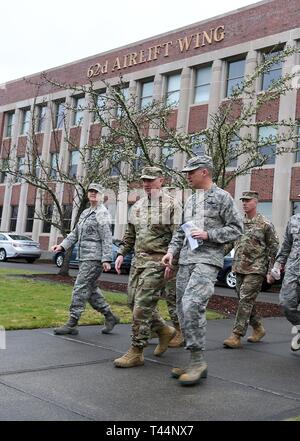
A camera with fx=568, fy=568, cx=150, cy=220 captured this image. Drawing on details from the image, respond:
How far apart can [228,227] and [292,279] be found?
159 centimetres

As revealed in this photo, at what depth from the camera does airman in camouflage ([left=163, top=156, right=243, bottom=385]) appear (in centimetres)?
492

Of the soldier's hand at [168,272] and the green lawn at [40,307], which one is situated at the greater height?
the soldier's hand at [168,272]

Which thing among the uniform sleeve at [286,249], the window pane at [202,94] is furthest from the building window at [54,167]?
the uniform sleeve at [286,249]

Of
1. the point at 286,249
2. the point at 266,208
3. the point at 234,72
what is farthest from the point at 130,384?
the point at 234,72

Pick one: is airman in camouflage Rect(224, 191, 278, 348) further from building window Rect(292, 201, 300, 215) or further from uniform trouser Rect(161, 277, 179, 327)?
building window Rect(292, 201, 300, 215)

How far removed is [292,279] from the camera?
6.34m

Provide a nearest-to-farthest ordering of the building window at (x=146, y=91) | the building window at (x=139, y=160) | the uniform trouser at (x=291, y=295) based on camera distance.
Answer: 1. the uniform trouser at (x=291, y=295)
2. the building window at (x=139, y=160)
3. the building window at (x=146, y=91)

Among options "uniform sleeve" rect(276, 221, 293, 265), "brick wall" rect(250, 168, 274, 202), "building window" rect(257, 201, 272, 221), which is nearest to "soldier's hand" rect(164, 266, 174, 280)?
"uniform sleeve" rect(276, 221, 293, 265)

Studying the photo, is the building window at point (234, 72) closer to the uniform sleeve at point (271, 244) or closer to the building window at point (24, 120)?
the building window at point (24, 120)

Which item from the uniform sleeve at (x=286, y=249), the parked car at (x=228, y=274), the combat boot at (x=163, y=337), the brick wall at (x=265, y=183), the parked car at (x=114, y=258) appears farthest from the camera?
the brick wall at (x=265, y=183)

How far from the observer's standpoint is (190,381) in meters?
4.73

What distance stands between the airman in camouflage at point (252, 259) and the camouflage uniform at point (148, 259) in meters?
1.51

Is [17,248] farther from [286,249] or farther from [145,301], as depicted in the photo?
[145,301]

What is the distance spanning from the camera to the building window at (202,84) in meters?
26.8
